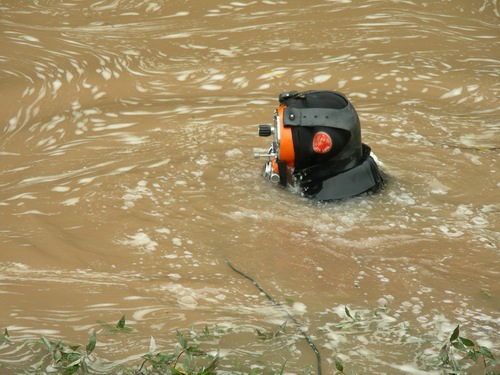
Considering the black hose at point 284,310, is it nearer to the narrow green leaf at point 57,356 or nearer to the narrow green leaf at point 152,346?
the narrow green leaf at point 152,346

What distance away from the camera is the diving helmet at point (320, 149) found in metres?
3.44

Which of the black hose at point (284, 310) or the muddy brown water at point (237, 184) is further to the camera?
the muddy brown water at point (237, 184)

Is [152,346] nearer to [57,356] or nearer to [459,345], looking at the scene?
[57,356]

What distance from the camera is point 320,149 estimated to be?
3.45m

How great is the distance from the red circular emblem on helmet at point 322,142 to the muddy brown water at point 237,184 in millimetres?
246

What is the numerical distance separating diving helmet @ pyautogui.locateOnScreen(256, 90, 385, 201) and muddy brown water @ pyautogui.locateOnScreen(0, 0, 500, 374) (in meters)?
0.08

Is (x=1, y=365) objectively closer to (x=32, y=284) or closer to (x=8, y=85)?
(x=32, y=284)

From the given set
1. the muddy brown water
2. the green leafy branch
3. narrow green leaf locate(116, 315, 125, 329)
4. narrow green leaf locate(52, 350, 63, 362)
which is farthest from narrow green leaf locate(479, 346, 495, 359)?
narrow green leaf locate(52, 350, 63, 362)

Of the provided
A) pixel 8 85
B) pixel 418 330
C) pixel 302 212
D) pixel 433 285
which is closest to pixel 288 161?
pixel 302 212

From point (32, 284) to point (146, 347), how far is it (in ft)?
1.99

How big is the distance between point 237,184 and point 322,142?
504 millimetres

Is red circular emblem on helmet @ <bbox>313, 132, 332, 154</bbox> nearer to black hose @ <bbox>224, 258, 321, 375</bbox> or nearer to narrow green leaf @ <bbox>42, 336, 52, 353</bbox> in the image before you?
black hose @ <bbox>224, 258, 321, 375</bbox>

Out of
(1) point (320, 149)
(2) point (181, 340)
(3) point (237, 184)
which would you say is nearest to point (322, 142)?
(1) point (320, 149)

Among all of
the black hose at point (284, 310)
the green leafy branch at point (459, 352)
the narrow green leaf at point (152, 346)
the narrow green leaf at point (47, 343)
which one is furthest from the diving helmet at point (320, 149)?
the narrow green leaf at point (47, 343)
